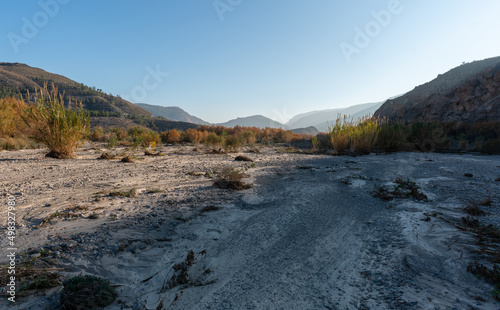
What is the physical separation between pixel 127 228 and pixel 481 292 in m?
3.68

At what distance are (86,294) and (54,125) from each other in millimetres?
8672

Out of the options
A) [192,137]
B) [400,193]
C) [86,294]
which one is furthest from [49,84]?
[400,193]

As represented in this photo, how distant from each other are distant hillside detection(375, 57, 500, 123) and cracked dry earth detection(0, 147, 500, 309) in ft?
67.8

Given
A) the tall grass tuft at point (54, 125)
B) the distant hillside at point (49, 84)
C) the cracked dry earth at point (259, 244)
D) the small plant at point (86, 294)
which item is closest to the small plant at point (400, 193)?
the cracked dry earth at point (259, 244)

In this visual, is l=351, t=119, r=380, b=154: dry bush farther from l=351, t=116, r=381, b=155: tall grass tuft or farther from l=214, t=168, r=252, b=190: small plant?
l=214, t=168, r=252, b=190: small plant

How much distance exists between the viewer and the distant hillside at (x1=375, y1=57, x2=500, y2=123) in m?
19.5

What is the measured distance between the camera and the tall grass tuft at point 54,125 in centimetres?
803

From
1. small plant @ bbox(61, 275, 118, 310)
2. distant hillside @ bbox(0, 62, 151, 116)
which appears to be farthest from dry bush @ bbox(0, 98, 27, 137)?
distant hillside @ bbox(0, 62, 151, 116)

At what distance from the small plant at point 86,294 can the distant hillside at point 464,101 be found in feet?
85.8

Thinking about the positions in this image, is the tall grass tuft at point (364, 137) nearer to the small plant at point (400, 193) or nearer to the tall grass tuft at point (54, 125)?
the small plant at point (400, 193)

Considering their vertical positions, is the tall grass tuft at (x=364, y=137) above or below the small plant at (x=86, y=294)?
above

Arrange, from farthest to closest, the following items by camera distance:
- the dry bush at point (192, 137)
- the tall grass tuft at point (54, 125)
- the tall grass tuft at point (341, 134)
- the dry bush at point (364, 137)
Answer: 1. the dry bush at point (192, 137)
2. the tall grass tuft at point (341, 134)
3. the dry bush at point (364, 137)
4. the tall grass tuft at point (54, 125)

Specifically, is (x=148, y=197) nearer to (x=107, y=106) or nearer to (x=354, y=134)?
(x=354, y=134)

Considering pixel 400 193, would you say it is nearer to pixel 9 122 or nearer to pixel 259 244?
pixel 259 244
